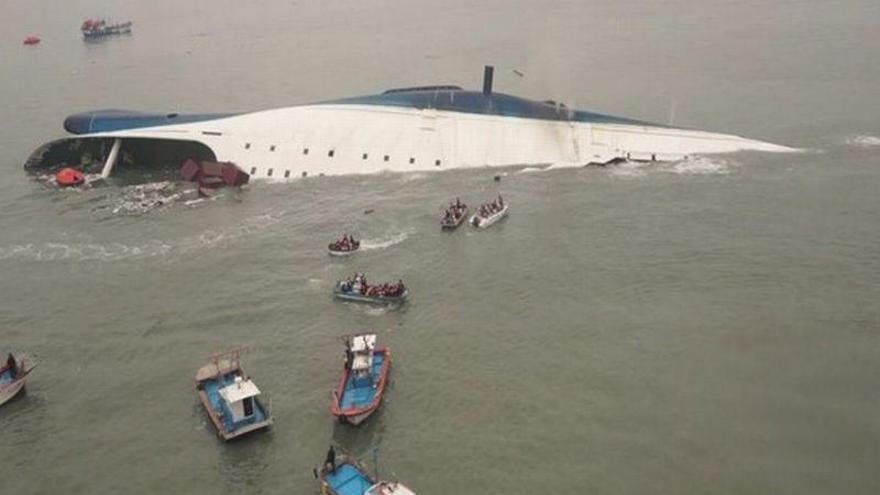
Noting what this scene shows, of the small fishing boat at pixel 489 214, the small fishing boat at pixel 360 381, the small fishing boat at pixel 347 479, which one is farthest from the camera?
the small fishing boat at pixel 489 214

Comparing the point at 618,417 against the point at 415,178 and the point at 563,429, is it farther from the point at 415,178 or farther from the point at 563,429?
the point at 415,178

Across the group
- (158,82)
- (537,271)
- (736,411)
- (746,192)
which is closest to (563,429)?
(736,411)

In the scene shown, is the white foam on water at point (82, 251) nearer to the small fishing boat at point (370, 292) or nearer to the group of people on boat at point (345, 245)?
the group of people on boat at point (345, 245)

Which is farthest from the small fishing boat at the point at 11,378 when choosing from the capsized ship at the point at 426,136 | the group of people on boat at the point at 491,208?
the capsized ship at the point at 426,136

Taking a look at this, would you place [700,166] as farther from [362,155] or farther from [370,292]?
[370,292]

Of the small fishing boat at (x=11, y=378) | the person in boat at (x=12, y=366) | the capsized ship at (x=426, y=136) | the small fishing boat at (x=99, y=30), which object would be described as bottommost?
the small fishing boat at (x=11, y=378)

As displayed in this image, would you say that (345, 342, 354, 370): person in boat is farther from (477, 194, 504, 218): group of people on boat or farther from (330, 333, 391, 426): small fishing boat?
(477, 194, 504, 218): group of people on boat
